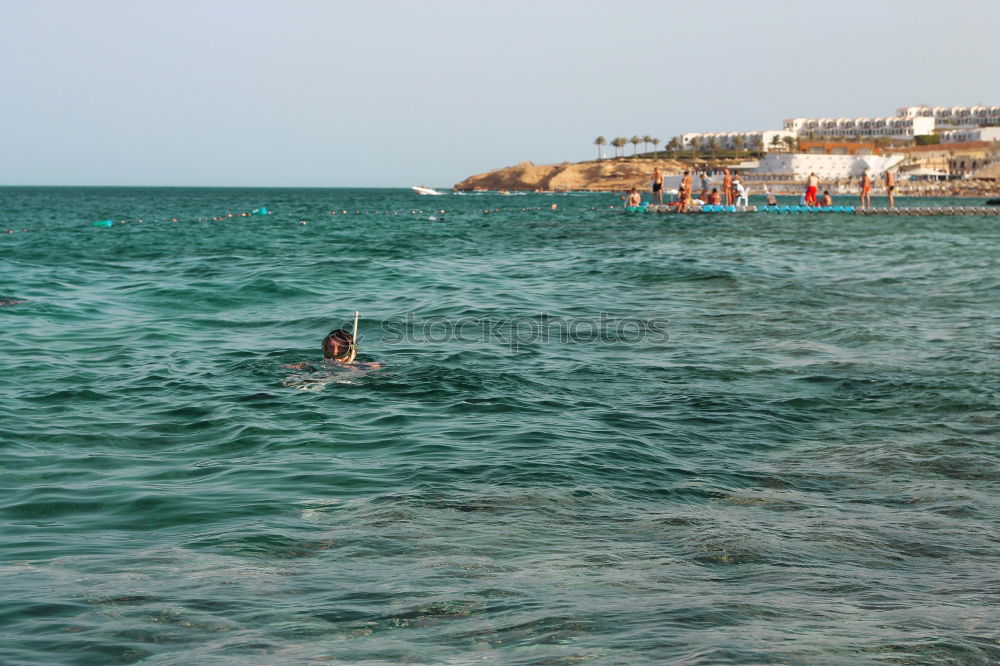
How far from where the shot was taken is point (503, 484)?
299 inches

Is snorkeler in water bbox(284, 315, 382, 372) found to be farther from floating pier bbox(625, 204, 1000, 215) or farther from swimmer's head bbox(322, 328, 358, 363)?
floating pier bbox(625, 204, 1000, 215)

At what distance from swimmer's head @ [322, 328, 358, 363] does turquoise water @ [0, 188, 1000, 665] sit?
0.41 meters

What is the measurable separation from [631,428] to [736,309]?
9.61m

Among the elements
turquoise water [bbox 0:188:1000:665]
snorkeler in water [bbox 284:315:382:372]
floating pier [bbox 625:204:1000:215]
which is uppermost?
floating pier [bbox 625:204:1000:215]

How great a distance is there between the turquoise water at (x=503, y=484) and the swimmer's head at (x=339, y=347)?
0.41 metres

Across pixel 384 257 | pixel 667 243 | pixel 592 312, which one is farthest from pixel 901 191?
pixel 592 312

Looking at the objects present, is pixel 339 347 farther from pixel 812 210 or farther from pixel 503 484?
pixel 812 210

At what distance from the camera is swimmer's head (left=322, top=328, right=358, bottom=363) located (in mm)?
12008

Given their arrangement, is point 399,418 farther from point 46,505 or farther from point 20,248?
point 20,248

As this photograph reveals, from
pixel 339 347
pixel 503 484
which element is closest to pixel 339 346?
pixel 339 347

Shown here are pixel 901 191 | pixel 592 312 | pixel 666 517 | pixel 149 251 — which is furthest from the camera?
pixel 901 191

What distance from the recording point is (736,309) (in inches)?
725

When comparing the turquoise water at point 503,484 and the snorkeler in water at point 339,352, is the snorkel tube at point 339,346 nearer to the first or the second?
the snorkeler in water at point 339,352

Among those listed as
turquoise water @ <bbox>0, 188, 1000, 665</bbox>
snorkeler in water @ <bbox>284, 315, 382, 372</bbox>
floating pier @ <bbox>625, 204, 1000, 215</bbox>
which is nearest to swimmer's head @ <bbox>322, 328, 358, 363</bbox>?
snorkeler in water @ <bbox>284, 315, 382, 372</bbox>
